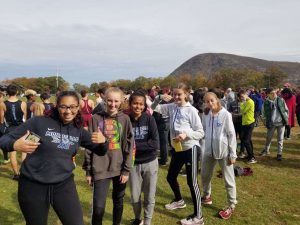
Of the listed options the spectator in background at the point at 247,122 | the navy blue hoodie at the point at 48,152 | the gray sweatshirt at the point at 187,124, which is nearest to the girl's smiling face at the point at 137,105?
the gray sweatshirt at the point at 187,124

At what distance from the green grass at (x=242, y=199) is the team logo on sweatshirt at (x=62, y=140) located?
2444 mm

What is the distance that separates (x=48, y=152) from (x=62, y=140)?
0.18 metres

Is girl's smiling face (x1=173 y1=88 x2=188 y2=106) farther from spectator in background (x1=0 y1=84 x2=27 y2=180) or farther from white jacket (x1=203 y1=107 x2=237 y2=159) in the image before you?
spectator in background (x1=0 y1=84 x2=27 y2=180)

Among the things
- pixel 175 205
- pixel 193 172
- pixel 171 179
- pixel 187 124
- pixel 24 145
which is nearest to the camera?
pixel 24 145

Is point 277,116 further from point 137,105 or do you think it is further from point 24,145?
point 24,145

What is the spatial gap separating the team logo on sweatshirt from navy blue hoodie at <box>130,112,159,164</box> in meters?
1.45

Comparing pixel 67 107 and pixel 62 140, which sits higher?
pixel 67 107

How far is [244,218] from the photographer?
570 centimetres

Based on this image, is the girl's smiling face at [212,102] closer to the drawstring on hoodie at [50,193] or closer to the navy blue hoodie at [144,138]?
the navy blue hoodie at [144,138]

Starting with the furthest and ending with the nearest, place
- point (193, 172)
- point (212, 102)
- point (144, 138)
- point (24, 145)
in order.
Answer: point (212, 102), point (193, 172), point (144, 138), point (24, 145)

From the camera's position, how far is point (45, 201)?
3230mm

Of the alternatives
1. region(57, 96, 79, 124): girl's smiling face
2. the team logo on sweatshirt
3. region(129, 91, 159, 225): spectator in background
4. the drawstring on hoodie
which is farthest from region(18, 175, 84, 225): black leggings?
region(129, 91, 159, 225): spectator in background

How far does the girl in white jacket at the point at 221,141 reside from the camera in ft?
17.9

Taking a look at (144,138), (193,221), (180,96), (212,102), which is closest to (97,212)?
(144,138)
